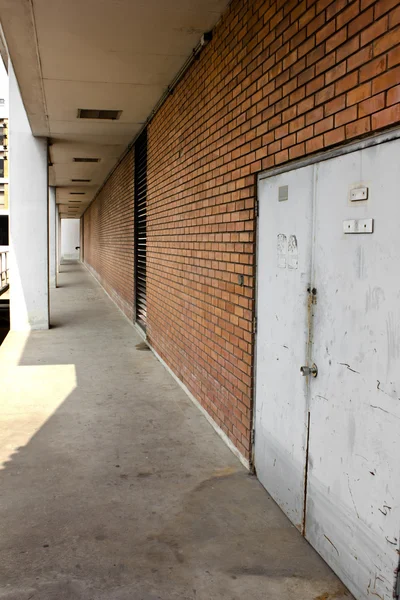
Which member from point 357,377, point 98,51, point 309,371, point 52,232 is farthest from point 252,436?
point 52,232

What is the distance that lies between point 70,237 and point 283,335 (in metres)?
45.4

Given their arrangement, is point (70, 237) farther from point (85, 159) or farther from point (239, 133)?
point (239, 133)

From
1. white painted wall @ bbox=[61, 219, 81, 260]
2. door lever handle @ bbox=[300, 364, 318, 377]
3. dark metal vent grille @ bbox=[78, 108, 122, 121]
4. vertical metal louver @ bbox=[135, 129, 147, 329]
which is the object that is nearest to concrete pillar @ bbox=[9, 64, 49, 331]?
vertical metal louver @ bbox=[135, 129, 147, 329]

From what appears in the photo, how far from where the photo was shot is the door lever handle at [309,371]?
9.44 ft

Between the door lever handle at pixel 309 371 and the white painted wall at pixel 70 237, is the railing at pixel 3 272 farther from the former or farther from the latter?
the white painted wall at pixel 70 237

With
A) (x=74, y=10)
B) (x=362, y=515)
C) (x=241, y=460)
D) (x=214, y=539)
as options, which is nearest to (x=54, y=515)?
(x=214, y=539)

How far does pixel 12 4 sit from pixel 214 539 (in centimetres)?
425

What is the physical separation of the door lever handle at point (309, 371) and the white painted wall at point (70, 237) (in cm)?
4519

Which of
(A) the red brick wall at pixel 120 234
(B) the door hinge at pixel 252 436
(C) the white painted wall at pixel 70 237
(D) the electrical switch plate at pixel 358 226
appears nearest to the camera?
(D) the electrical switch plate at pixel 358 226

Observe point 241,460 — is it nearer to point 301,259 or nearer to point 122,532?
point 122,532

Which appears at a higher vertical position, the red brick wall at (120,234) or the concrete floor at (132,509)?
the red brick wall at (120,234)

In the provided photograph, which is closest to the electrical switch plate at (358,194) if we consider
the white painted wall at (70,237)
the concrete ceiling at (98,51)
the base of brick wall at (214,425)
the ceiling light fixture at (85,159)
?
the base of brick wall at (214,425)

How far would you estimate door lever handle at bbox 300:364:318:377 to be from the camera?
2.88 m

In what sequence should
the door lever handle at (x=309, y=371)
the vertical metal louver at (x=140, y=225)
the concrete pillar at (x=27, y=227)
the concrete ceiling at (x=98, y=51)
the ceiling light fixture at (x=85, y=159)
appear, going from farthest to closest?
the ceiling light fixture at (x=85, y=159) < the concrete pillar at (x=27, y=227) < the vertical metal louver at (x=140, y=225) < the concrete ceiling at (x=98, y=51) < the door lever handle at (x=309, y=371)
